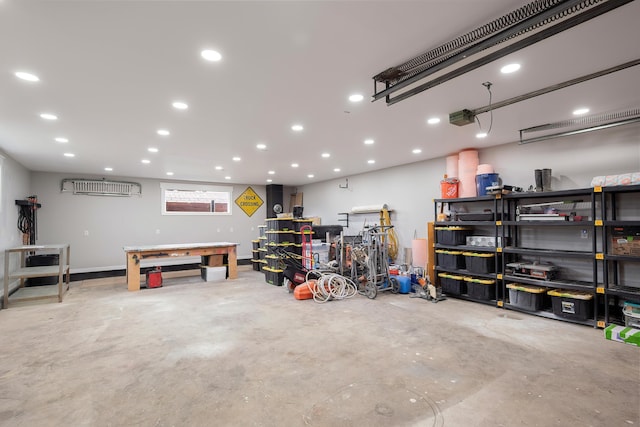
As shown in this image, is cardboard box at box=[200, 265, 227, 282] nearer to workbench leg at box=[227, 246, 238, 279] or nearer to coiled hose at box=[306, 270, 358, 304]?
workbench leg at box=[227, 246, 238, 279]

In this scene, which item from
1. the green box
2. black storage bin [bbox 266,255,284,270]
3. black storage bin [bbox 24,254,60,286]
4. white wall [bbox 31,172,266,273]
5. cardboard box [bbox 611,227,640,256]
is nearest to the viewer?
the green box

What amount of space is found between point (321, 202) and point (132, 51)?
26.9 ft

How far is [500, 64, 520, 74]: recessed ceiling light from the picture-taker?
2.80m

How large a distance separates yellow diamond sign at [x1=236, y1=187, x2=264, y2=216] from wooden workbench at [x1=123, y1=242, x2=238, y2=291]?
119 inches

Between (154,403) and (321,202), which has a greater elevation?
(321,202)

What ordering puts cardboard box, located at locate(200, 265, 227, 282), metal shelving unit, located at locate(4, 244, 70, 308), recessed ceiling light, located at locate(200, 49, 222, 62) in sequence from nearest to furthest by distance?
recessed ceiling light, located at locate(200, 49, 222, 62)
metal shelving unit, located at locate(4, 244, 70, 308)
cardboard box, located at locate(200, 265, 227, 282)

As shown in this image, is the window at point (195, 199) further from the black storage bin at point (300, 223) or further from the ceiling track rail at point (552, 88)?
the ceiling track rail at point (552, 88)

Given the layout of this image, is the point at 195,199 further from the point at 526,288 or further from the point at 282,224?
the point at 526,288

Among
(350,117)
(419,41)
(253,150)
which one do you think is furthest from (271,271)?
(419,41)

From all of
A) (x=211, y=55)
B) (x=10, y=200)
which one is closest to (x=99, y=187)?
(x=10, y=200)

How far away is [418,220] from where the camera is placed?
23.9 feet

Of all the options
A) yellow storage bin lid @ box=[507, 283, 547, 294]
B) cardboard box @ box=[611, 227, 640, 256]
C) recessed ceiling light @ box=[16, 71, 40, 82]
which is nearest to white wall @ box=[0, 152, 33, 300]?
recessed ceiling light @ box=[16, 71, 40, 82]

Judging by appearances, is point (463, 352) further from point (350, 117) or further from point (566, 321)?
point (350, 117)

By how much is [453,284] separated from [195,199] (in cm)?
830
